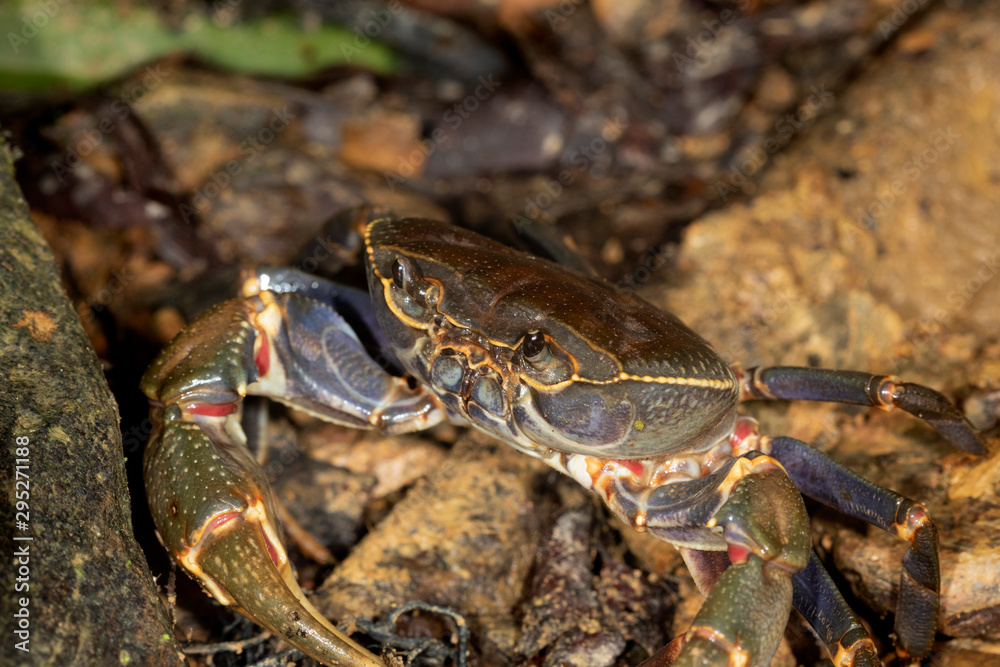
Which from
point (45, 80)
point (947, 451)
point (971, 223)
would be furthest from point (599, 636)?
point (45, 80)

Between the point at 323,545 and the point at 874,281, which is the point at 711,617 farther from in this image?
the point at 874,281

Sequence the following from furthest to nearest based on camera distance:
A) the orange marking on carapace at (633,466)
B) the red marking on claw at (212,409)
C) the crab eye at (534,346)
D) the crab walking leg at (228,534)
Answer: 1. the orange marking on carapace at (633,466)
2. the red marking on claw at (212,409)
3. the crab eye at (534,346)
4. the crab walking leg at (228,534)

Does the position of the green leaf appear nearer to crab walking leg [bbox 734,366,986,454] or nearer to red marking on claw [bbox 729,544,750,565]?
crab walking leg [bbox 734,366,986,454]

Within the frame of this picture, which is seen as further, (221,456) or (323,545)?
(323,545)

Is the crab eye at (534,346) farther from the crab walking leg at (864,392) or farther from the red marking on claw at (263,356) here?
the red marking on claw at (263,356)

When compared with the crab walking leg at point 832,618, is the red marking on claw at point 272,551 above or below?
above

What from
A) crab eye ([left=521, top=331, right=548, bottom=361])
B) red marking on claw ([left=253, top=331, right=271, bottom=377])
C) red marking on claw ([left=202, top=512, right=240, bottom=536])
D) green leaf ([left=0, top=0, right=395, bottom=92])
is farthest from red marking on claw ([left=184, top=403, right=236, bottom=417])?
green leaf ([left=0, top=0, right=395, bottom=92])

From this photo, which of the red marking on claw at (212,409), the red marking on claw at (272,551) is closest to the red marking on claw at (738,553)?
the red marking on claw at (272,551)
